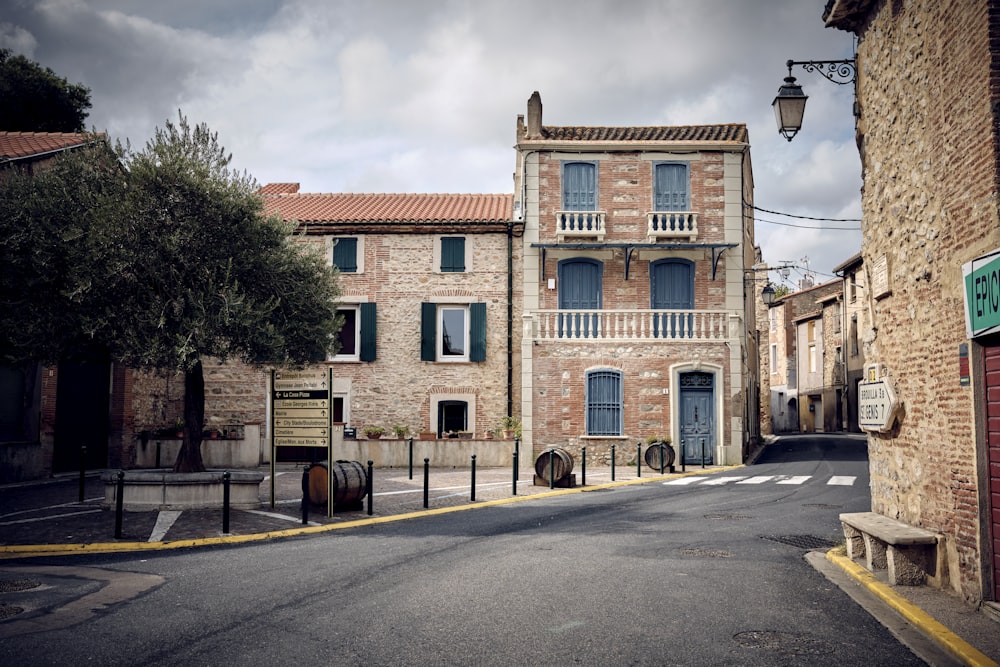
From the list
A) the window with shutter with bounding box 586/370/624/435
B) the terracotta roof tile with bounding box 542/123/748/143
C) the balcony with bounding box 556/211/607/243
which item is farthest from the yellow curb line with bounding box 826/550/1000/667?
the terracotta roof tile with bounding box 542/123/748/143

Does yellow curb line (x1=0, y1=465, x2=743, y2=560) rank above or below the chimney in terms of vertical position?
below

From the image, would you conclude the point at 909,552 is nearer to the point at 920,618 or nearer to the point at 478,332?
the point at 920,618

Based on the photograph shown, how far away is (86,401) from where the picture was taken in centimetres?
2139

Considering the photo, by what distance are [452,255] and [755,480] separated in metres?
11.3

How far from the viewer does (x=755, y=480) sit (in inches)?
741

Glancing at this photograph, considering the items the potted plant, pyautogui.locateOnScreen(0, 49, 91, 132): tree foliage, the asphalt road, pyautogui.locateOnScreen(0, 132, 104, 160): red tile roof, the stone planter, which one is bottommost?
the asphalt road

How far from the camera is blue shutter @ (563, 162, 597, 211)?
2517 cm

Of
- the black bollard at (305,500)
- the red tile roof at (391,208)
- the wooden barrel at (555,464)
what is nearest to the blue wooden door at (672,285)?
the red tile roof at (391,208)

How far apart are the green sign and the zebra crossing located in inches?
462

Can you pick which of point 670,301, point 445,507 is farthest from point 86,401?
point 670,301

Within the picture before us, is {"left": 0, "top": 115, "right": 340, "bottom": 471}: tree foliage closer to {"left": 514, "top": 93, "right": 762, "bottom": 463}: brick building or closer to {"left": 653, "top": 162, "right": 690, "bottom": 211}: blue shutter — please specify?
{"left": 514, "top": 93, "right": 762, "bottom": 463}: brick building

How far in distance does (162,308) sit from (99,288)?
97 centimetres

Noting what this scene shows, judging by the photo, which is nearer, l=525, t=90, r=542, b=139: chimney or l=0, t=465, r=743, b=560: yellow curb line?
l=0, t=465, r=743, b=560: yellow curb line

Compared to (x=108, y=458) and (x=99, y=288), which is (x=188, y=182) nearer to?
(x=99, y=288)
